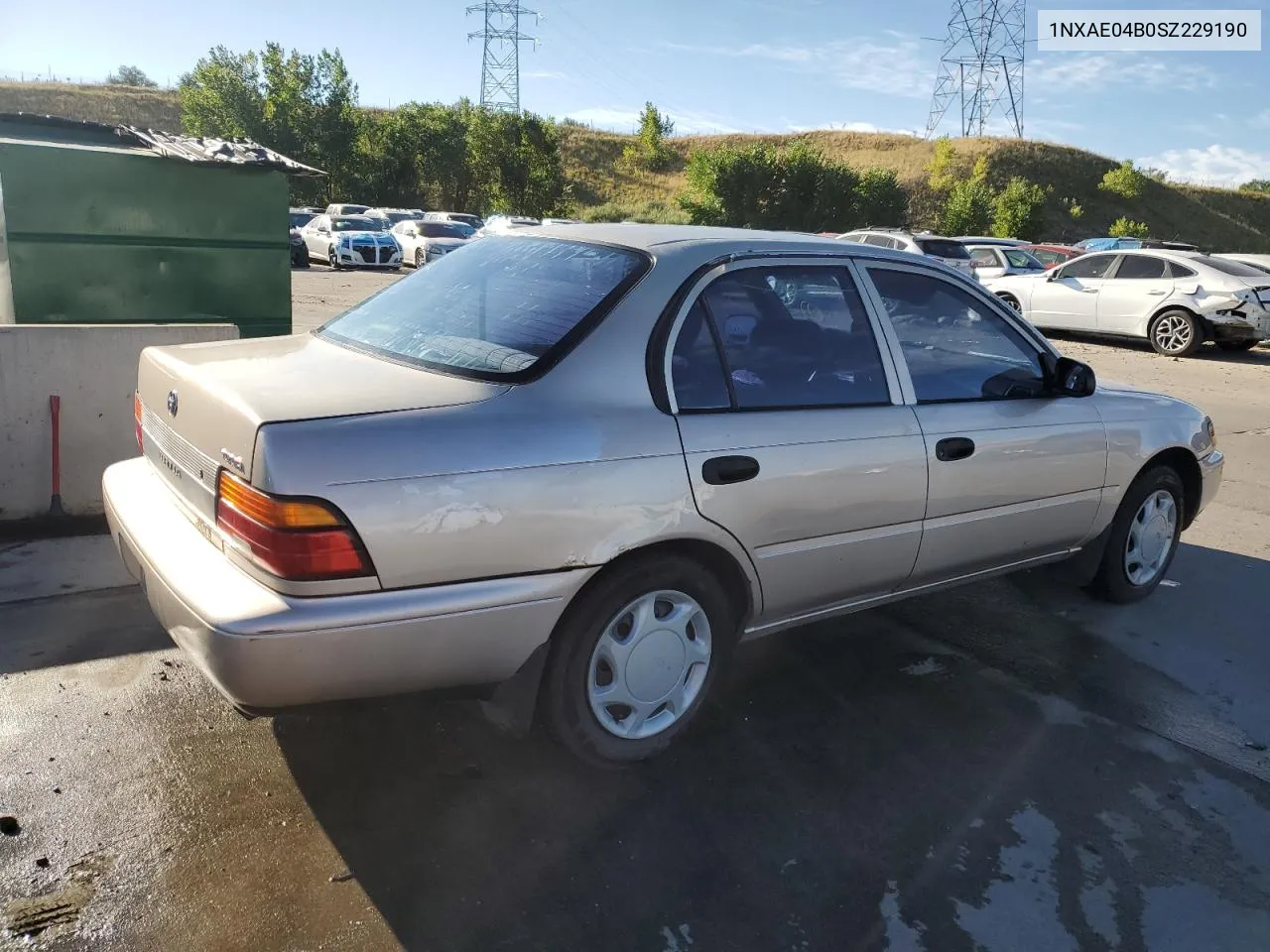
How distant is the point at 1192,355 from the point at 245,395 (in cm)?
1565

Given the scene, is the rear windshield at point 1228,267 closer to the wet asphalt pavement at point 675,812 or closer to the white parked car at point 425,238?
the wet asphalt pavement at point 675,812

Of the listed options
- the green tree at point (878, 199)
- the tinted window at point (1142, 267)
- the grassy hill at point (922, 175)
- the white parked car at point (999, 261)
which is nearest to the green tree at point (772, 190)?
the green tree at point (878, 199)

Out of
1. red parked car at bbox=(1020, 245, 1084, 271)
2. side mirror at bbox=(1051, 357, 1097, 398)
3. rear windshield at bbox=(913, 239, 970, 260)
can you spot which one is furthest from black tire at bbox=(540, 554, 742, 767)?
red parked car at bbox=(1020, 245, 1084, 271)

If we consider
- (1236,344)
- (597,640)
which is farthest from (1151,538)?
(1236,344)

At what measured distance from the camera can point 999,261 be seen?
18.8 meters

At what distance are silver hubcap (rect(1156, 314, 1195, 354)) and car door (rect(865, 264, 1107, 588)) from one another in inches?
490

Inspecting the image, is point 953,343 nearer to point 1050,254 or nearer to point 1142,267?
point 1142,267

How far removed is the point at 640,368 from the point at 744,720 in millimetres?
1352

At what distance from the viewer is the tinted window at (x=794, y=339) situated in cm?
325

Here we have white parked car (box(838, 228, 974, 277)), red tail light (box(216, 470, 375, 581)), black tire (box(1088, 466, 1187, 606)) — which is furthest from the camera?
white parked car (box(838, 228, 974, 277))

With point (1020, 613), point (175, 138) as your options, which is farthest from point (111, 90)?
point (1020, 613)

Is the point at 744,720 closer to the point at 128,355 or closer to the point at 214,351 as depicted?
the point at 214,351

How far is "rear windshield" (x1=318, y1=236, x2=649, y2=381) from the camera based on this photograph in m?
3.00

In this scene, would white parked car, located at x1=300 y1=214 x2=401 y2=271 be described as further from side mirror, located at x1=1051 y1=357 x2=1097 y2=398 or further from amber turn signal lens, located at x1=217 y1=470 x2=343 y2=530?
amber turn signal lens, located at x1=217 y1=470 x2=343 y2=530
